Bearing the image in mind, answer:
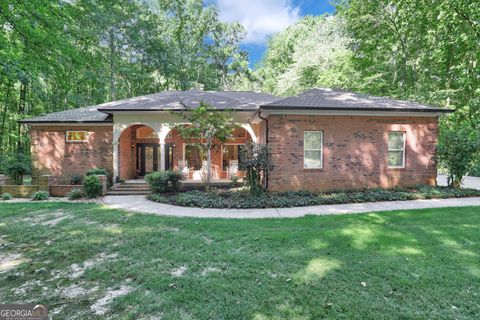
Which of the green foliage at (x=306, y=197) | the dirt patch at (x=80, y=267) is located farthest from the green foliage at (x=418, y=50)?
the dirt patch at (x=80, y=267)

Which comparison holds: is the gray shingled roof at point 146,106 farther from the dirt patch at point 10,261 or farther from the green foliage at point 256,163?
the dirt patch at point 10,261

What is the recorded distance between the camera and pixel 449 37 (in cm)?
1355

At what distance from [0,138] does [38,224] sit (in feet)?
64.5

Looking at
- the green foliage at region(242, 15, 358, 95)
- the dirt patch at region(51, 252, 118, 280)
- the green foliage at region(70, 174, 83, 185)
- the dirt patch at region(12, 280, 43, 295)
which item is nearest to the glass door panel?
the green foliage at region(70, 174, 83, 185)

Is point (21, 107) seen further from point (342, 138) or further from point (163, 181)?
point (342, 138)

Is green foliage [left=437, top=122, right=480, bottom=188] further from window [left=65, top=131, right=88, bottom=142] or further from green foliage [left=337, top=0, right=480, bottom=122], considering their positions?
window [left=65, top=131, right=88, bottom=142]

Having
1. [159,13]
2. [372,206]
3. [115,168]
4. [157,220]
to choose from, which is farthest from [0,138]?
[372,206]

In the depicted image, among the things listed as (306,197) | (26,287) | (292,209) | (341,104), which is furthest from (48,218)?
(341,104)

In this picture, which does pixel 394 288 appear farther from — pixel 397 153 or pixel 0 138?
pixel 0 138

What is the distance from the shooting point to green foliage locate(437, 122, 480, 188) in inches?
386

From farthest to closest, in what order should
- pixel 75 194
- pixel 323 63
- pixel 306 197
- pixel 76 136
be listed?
pixel 323 63 → pixel 76 136 → pixel 75 194 → pixel 306 197

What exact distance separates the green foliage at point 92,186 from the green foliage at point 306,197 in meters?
3.90
